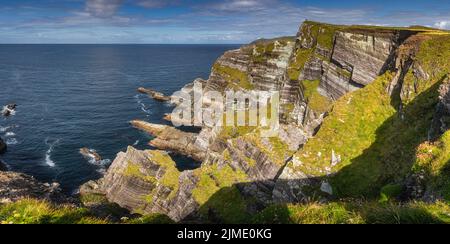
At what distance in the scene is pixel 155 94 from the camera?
15012 centimetres

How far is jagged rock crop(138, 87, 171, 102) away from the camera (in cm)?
14500

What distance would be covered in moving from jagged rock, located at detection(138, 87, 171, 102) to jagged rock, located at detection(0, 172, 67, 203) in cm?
7811

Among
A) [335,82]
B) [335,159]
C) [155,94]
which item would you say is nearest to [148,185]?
[335,159]

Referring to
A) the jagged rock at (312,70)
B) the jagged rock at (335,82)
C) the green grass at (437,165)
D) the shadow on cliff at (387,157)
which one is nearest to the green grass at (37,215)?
the green grass at (437,165)

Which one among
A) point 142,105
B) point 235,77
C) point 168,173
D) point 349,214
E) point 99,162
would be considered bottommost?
point 99,162

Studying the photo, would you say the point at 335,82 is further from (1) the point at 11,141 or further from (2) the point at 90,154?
(1) the point at 11,141

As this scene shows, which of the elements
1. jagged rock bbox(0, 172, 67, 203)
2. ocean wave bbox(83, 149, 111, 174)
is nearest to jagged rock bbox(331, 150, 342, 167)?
jagged rock bbox(0, 172, 67, 203)

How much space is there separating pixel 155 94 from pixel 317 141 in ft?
390

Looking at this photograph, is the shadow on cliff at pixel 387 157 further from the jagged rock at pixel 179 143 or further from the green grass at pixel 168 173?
the jagged rock at pixel 179 143

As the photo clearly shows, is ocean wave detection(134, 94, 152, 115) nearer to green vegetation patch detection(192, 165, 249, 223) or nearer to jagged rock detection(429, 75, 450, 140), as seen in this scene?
green vegetation patch detection(192, 165, 249, 223)

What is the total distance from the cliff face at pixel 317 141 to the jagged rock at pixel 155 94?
64728 mm
